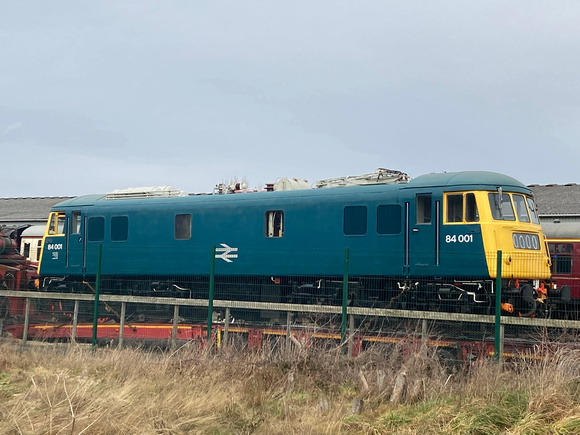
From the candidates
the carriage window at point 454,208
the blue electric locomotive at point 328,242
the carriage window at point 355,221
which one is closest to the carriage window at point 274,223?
the blue electric locomotive at point 328,242

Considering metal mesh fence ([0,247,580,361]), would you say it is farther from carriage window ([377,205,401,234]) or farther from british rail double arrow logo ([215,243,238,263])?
carriage window ([377,205,401,234])

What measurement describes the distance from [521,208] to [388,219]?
111 inches

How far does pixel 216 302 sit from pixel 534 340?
529 cm

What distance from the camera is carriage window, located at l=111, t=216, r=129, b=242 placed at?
1923 centimetres

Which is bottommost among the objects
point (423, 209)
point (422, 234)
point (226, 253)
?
point (226, 253)

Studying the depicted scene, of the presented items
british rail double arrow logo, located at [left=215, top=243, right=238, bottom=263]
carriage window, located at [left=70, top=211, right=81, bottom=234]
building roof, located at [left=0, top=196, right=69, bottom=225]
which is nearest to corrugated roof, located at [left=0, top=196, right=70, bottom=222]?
building roof, located at [left=0, top=196, right=69, bottom=225]

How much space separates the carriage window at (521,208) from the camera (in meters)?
15.4

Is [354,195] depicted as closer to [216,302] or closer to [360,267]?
[360,267]

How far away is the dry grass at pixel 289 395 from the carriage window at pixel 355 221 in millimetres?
5484

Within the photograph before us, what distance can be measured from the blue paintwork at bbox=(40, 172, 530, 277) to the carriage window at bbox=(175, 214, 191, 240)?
13cm

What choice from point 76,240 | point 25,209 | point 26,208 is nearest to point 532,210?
point 76,240

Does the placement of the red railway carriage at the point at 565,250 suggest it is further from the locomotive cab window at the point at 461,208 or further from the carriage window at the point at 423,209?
the carriage window at the point at 423,209

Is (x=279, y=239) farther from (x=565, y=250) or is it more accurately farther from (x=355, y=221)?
(x=565, y=250)

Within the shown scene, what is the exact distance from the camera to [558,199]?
112 ft
